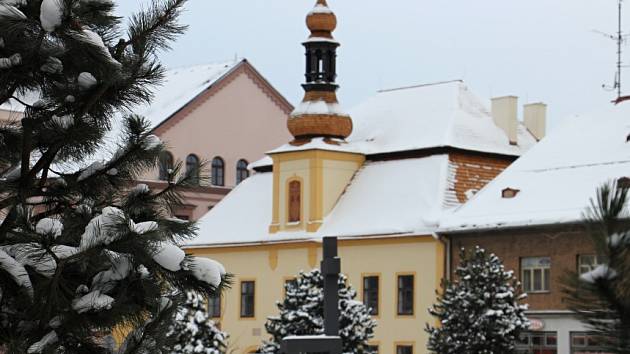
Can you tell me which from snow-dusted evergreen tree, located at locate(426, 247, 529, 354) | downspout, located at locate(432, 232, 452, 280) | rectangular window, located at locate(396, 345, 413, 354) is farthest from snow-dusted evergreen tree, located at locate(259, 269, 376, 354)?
rectangular window, located at locate(396, 345, 413, 354)

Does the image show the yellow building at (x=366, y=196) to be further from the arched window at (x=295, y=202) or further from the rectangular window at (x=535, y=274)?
the rectangular window at (x=535, y=274)

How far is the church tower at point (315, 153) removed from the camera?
1927 inches

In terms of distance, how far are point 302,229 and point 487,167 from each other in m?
6.30

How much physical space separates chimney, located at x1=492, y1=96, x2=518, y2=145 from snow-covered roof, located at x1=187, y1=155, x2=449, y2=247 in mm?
3984

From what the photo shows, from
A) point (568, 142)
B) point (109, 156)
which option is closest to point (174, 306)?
point (109, 156)

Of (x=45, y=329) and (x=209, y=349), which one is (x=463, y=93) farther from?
(x=45, y=329)

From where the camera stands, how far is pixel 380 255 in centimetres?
Result: 4628

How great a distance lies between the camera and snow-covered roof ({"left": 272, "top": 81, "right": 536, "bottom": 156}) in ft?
159

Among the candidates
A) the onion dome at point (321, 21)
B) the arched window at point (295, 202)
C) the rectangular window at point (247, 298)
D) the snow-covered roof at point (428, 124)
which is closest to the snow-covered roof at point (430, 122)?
the snow-covered roof at point (428, 124)

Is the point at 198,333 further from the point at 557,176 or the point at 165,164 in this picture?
the point at 165,164

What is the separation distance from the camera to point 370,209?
4762 cm

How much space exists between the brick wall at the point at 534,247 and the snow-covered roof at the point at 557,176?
50 centimetres

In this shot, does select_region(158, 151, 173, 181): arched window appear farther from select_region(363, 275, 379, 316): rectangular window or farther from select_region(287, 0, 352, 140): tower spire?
select_region(287, 0, 352, 140): tower spire

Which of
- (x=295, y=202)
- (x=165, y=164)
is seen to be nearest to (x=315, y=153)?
(x=295, y=202)
